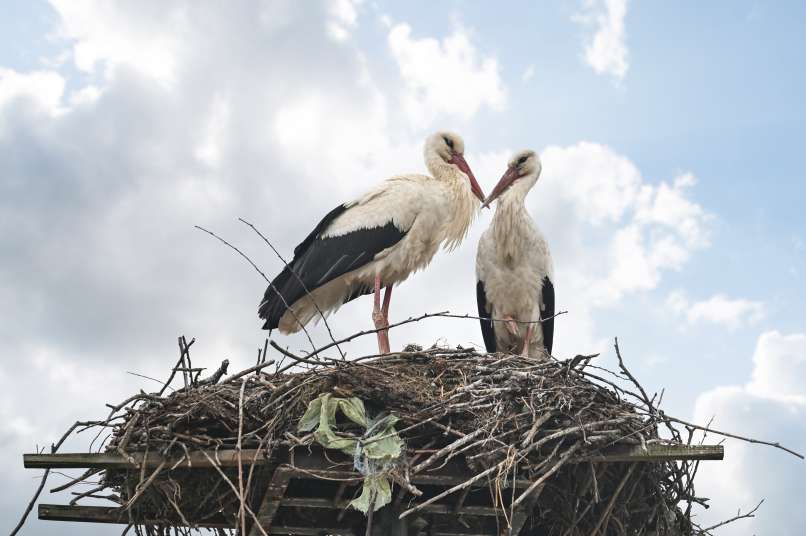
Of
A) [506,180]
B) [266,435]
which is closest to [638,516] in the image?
[266,435]

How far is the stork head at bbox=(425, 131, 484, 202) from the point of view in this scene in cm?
698

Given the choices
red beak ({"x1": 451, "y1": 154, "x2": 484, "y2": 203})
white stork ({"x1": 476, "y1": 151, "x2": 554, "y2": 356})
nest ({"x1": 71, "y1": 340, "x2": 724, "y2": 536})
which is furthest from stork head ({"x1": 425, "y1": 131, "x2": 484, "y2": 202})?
nest ({"x1": 71, "y1": 340, "x2": 724, "y2": 536})

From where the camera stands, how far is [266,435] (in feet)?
13.9

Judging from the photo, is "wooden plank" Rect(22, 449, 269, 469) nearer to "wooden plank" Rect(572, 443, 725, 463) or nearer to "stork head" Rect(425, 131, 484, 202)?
"wooden plank" Rect(572, 443, 725, 463)

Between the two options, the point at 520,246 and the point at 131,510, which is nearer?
the point at 131,510

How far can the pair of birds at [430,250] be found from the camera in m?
6.27

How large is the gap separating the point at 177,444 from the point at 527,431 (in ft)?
4.97

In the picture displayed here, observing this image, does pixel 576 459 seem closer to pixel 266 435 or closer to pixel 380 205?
pixel 266 435

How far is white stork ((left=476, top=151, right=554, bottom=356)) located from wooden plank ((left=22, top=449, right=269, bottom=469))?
2.86m

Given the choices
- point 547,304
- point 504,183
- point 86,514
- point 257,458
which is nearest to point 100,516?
point 86,514

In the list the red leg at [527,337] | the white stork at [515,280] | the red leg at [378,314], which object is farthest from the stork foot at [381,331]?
the red leg at [527,337]

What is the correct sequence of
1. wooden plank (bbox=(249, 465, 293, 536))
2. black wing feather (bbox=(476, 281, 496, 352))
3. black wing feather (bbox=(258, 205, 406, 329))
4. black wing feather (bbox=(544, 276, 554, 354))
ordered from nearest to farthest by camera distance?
wooden plank (bbox=(249, 465, 293, 536)) < black wing feather (bbox=(258, 205, 406, 329)) < black wing feather (bbox=(544, 276, 554, 354)) < black wing feather (bbox=(476, 281, 496, 352))

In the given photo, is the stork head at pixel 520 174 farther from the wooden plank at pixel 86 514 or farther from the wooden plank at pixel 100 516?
the wooden plank at pixel 86 514

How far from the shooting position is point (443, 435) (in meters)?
4.26
